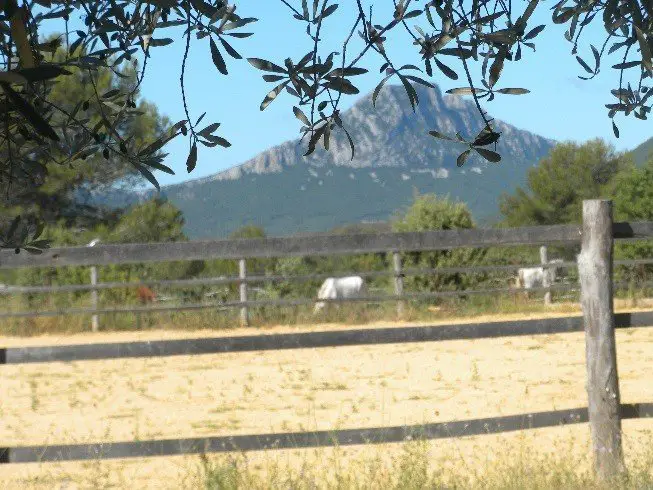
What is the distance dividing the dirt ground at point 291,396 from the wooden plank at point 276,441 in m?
→ 0.18

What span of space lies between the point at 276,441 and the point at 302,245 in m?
2.41

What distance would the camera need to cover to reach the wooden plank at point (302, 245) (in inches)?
220

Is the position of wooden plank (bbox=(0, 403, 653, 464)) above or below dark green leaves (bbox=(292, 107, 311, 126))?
below

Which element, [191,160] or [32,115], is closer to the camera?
[32,115]

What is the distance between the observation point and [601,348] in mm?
3990

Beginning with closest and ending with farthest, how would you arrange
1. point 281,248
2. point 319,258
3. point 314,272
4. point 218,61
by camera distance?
point 218,61 → point 281,248 → point 314,272 → point 319,258

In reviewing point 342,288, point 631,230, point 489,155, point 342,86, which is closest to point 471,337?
point 631,230

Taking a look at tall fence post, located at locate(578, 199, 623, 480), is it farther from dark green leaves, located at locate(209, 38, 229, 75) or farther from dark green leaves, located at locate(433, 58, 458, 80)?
dark green leaves, located at locate(209, 38, 229, 75)

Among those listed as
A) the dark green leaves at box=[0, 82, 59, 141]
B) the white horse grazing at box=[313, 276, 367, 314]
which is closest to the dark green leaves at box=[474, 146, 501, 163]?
the dark green leaves at box=[0, 82, 59, 141]

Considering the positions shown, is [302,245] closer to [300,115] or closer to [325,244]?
[325,244]

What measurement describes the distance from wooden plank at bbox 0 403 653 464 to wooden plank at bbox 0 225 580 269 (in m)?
1.02

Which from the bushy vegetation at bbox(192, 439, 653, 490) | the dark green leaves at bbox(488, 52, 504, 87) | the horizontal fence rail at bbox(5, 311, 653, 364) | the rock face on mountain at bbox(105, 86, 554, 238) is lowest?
the bushy vegetation at bbox(192, 439, 653, 490)

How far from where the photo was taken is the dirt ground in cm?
488

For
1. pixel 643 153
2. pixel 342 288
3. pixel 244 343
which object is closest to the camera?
pixel 244 343
